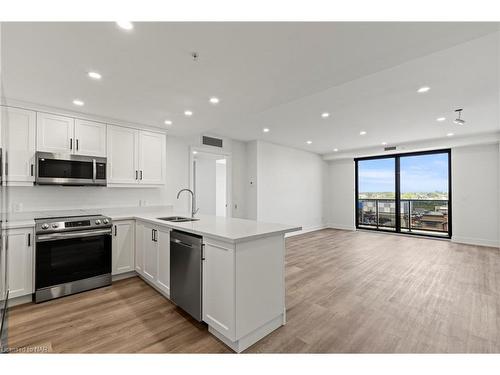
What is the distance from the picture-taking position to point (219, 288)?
1890mm

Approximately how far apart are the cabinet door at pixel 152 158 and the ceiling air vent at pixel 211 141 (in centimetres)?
109

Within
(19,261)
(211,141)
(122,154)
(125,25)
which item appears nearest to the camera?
(125,25)

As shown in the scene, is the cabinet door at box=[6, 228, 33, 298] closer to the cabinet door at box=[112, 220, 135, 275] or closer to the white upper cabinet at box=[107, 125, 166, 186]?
the cabinet door at box=[112, 220, 135, 275]

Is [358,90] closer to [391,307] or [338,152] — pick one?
[391,307]

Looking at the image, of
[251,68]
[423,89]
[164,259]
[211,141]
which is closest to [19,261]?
[164,259]

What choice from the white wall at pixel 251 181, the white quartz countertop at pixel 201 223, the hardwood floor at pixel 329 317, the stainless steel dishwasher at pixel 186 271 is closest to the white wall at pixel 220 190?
the white wall at pixel 251 181

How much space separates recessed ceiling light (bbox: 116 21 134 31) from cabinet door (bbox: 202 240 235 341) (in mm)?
1721

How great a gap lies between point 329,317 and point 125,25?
10.1ft

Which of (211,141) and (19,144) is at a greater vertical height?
(211,141)

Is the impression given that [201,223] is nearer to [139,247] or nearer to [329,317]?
[139,247]

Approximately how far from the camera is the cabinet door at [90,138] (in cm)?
315

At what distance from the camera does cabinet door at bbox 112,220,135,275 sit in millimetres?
3203

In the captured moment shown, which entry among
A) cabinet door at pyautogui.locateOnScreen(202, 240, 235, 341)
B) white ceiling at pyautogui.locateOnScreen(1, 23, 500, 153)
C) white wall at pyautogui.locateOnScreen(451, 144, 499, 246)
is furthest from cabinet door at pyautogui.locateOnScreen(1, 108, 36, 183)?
white wall at pyautogui.locateOnScreen(451, 144, 499, 246)
